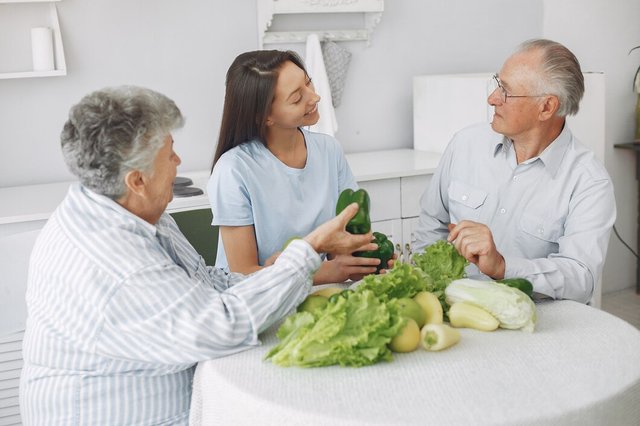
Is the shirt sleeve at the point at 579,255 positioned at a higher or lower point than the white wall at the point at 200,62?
lower

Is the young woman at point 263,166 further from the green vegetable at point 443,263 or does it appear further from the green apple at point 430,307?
the green apple at point 430,307

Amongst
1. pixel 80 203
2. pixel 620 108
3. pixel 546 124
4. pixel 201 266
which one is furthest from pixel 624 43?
pixel 80 203

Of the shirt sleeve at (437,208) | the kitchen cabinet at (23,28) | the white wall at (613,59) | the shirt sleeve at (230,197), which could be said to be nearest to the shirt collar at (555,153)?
the shirt sleeve at (437,208)

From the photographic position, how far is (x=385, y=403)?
1353 mm

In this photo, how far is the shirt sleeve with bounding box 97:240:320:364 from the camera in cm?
152

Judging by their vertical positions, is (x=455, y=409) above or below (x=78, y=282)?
below

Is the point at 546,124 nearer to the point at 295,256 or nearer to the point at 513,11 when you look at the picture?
the point at 295,256

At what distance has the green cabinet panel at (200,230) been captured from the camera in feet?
8.42

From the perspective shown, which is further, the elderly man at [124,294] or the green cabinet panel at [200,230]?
the green cabinet panel at [200,230]

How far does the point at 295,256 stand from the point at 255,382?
31 cm

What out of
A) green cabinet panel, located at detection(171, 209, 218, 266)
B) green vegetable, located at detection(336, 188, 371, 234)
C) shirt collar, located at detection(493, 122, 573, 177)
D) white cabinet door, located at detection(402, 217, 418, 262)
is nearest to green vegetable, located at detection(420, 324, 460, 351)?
green vegetable, located at detection(336, 188, 371, 234)

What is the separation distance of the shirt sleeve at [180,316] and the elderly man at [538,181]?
0.68 m

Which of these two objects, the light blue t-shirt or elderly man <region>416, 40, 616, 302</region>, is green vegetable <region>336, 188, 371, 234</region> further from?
the light blue t-shirt

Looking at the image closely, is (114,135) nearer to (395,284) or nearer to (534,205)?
(395,284)
